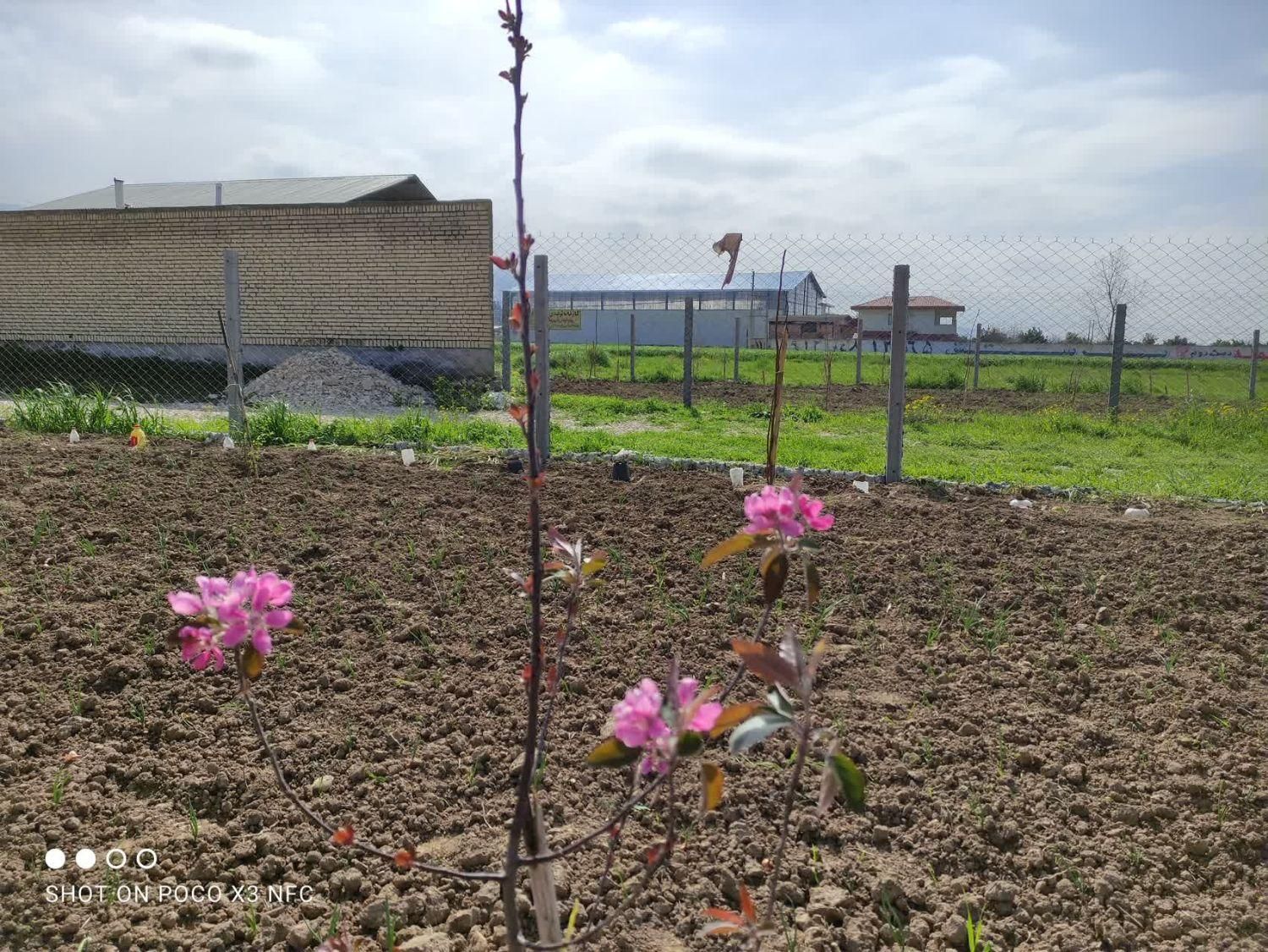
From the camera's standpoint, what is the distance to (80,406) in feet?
21.2

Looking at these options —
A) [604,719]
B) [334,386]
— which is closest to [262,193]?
[334,386]

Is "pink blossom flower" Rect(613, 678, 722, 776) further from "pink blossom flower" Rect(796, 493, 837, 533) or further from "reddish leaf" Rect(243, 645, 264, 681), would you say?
"reddish leaf" Rect(243, 645, 264, 681)

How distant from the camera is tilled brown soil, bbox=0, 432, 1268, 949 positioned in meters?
1.72

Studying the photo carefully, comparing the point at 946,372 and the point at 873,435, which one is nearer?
the point at 873,435

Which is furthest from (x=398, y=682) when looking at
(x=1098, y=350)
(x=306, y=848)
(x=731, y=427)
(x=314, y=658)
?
(x=1098, y=350)

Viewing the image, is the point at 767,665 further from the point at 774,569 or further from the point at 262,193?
the point at 262,193

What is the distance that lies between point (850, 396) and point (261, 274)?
379 inches

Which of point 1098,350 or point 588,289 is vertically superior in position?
point 588,289

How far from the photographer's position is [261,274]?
589 inches

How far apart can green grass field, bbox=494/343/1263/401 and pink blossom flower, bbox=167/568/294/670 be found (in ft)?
40.5

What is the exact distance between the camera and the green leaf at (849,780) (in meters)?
0.92

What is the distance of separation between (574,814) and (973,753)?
3.22 ft

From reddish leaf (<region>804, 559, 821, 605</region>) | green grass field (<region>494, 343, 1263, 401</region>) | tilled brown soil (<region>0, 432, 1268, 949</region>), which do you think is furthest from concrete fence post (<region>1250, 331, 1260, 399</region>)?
reddish leaf (<region>804, 559, 821, 605</region>)

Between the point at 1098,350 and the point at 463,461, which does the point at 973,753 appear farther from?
the point at 1098,350
